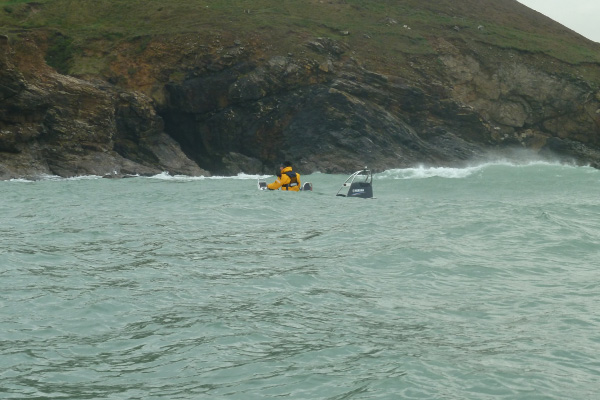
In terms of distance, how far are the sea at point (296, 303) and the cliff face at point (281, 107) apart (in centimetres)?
1588

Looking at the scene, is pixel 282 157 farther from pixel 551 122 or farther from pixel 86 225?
pixel 86 225

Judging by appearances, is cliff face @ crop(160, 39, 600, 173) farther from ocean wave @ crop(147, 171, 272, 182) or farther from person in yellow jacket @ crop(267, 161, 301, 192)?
person in yellow jacket @ crop(267, 161, 301, 192)

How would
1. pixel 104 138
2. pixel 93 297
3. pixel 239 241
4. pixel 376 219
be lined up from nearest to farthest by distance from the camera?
pixel 93 297 → pixel 239 241 → pixel 376 219 → pixel 104 138

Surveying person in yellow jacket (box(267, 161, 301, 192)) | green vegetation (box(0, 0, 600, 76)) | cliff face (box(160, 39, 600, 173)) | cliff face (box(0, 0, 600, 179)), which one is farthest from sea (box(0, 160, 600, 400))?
green vegetation (box(0, 0, 600, 76))

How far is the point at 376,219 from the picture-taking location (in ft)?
67.4

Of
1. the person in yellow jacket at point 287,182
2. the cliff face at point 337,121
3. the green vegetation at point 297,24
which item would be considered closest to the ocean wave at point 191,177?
the cliff face at point 337,121

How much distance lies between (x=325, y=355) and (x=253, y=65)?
35777mm

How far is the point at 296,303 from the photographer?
11.3 meters

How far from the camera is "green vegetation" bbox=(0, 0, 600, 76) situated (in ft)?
149

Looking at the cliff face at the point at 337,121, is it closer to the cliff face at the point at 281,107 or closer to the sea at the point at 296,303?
the cliff face at the point at 281,107

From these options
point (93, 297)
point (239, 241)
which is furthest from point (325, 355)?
point (239, 241)

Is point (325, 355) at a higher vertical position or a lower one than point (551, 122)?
lower

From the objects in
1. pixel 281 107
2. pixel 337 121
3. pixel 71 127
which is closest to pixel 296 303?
pixel 71 127

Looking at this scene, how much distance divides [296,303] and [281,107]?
32227 mm
